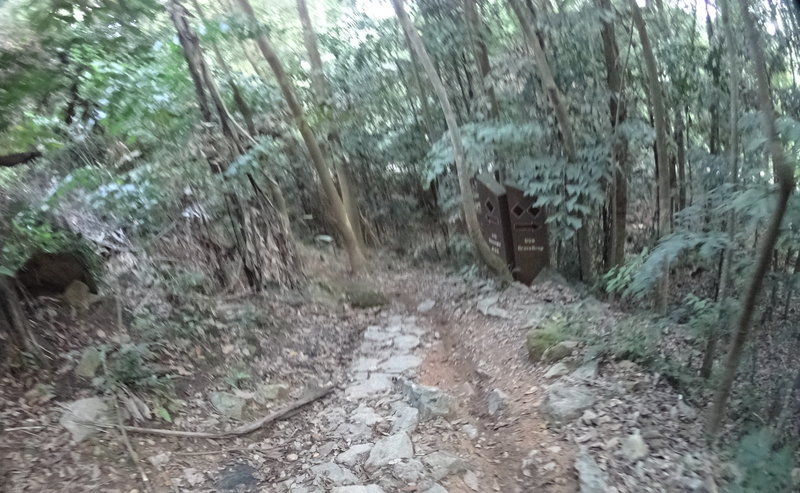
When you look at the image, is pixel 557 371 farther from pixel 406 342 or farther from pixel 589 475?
pixel 406 342

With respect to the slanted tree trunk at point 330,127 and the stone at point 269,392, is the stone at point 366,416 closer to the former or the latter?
the stone at point 269,392

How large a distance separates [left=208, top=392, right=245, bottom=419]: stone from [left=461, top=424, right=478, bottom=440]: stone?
1.82 metres

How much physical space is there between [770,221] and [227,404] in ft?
13.2

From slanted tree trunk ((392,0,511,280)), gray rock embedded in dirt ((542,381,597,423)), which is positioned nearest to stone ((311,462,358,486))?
gray rock embedded in dirt ((542,381,597,423))

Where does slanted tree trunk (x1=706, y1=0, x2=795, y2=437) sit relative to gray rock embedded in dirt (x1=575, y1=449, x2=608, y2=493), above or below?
above

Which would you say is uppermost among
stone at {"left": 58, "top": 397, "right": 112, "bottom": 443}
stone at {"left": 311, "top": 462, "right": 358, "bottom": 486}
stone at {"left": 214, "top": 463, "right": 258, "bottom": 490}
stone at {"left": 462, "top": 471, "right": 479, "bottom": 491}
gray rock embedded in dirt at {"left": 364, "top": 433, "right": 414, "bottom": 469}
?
stone at {"left": 58, "top": 397, "right": 112, "bottom": 443}

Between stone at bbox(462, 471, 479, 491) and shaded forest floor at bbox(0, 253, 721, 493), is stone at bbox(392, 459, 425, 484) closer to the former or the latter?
shaded forest floor at bbox(0, 253, 721, 493)

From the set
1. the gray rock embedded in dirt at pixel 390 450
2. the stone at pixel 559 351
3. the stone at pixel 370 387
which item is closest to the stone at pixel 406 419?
the gray rock embedded in dirt at pixel 390 450

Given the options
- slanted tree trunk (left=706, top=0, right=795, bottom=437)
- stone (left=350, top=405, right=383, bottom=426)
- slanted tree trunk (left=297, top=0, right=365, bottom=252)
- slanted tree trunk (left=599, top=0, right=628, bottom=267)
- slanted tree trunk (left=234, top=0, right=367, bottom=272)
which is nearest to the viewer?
slanted tree trunk (left=706, top=0, right=795, bottom=437)

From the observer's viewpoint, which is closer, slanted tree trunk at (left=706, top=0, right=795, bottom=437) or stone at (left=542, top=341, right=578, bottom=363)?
slanted tree trunk at (left=706, top=0, right=795, bottom=437)

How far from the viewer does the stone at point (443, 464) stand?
3861mm

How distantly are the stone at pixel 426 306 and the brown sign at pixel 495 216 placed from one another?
1.16 m

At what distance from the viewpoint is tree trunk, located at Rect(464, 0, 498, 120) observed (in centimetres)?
779

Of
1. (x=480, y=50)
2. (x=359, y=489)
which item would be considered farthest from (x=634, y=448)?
(x=480, y=50)
